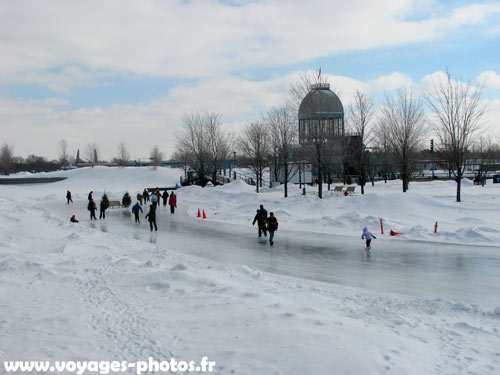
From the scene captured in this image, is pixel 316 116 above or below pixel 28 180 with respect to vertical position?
above

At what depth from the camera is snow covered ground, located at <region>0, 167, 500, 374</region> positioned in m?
5.59

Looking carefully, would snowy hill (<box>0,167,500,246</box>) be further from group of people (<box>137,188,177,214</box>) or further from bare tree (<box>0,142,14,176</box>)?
bare tree (<box>0,142,14,176</box>)

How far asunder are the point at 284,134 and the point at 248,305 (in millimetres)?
28971

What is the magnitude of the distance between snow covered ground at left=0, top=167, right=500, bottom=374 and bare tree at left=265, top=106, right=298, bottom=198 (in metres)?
18.2

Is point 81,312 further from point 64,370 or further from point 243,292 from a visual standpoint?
point 243,292

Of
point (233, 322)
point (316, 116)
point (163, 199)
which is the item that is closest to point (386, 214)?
point (316, 116)

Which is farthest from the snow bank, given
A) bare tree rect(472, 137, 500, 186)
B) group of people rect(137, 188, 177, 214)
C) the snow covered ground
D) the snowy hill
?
bare tree rect(472, 137, 500, 186)

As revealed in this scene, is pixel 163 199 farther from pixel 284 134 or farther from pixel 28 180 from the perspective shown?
pixel 28 180

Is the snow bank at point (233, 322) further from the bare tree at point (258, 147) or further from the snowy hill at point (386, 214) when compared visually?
the bare tree at point (258, 147)

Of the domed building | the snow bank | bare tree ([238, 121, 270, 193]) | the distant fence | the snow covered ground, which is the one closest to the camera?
the snow bank

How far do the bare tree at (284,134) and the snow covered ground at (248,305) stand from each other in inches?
717

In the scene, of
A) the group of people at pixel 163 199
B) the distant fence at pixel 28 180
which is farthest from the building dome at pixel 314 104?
the distant fence at pixel 28 180

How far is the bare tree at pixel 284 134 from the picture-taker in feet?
116

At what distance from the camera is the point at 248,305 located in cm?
767
